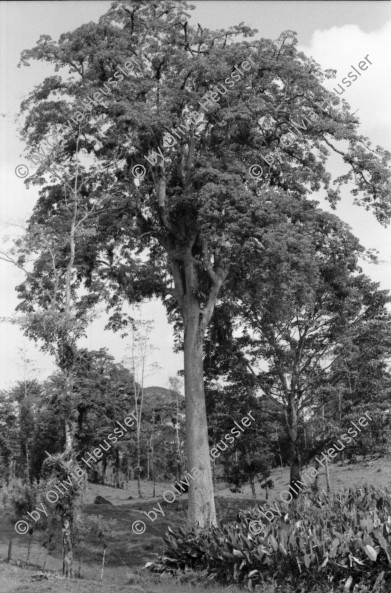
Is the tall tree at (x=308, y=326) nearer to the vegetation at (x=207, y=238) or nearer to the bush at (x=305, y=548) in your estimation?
Result: the vegetation at (x=207, y=238)

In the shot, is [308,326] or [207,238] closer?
[207,238]

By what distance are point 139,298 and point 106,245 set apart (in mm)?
2983

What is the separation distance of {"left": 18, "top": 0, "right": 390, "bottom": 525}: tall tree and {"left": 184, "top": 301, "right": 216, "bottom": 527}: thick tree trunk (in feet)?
0.16

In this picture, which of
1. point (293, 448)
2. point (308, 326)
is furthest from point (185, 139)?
point (293, 448)

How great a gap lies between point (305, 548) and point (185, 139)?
1818 centimetres

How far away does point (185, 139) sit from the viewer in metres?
25.9

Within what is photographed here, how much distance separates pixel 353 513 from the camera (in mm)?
13312

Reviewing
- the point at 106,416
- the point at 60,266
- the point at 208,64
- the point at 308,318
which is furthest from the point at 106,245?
the point at 106,416

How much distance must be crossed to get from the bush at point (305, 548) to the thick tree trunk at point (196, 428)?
462 cm

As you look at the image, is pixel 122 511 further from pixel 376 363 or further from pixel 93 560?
→ pixel 376 363

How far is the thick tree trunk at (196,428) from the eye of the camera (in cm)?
2141

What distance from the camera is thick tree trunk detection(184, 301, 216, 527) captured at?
2141cm

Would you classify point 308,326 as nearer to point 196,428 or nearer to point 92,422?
point 196,428

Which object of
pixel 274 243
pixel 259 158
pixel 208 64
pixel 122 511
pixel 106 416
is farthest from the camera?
pixel 106 416
